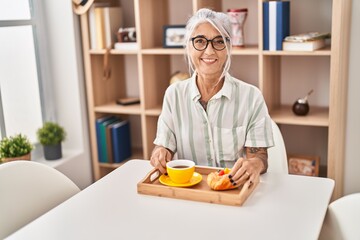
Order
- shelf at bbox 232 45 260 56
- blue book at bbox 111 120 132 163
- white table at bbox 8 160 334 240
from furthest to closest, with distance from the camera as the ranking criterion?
blue book at bbox 111 120 132 163 → shelf at bbox 232 45 260 56 → white table at bbox 8 160 334 240

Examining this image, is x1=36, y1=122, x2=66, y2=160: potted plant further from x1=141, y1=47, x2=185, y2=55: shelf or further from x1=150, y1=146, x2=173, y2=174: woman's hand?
x1=150, y1=146, x2=173, y2=174: woman's hand

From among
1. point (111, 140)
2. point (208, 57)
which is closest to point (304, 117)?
point (208, 57)

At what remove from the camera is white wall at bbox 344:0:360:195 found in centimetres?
249

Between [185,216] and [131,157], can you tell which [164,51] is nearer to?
[131,157]

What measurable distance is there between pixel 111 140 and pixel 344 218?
1889 millimetres

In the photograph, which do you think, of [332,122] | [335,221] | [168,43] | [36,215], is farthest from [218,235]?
[168,43]

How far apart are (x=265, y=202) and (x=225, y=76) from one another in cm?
61

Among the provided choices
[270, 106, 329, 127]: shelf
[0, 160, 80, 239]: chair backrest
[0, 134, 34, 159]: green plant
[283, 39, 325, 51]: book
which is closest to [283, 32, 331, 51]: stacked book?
[283, 39, 325, 51]: book

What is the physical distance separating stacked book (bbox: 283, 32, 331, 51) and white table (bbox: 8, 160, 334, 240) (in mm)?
1021

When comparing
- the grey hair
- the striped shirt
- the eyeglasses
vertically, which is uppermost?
the grey hair

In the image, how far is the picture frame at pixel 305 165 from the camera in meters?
2.75

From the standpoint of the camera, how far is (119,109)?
306 cm

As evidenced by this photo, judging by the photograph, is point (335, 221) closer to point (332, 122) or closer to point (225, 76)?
point (225, 76)

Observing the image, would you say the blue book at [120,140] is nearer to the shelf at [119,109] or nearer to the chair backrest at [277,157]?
the shelf at [119,109]
